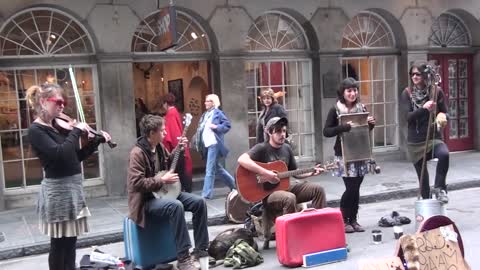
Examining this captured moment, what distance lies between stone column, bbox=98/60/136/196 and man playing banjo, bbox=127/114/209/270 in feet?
13.6

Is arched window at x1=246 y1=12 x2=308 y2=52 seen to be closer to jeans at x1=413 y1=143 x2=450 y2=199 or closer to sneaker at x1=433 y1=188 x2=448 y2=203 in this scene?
jeans at x1=413 y1=143 x2=450 y2=199

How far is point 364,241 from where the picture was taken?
666 centimetres

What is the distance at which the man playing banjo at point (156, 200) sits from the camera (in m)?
5.56

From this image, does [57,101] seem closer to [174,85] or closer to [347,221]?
[347,221]

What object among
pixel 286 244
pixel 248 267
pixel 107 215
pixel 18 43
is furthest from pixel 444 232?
pixel 18 43

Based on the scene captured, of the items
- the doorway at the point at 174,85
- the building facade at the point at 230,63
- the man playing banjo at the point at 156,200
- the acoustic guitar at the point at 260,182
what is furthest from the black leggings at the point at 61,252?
the doorway at the point at 174,85

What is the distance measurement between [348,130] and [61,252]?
3521mm

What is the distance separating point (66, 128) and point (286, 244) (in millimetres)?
2420

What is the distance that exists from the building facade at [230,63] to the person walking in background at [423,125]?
4149mm

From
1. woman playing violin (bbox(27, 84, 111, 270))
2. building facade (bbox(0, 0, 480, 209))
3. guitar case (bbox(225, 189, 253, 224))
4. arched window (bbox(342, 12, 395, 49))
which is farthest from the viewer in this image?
arched window (bbox(342, 12, 395, 49))

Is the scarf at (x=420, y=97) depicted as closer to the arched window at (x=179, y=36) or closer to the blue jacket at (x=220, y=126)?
the blue jacket at (x=220, y=126)

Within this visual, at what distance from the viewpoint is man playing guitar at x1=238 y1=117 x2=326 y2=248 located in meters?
6.18

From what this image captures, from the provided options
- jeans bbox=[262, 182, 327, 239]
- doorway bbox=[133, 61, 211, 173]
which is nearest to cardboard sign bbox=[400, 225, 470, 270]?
jeans bbox=[262, 182, 327, 239]

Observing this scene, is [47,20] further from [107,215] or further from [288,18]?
[288,18]
